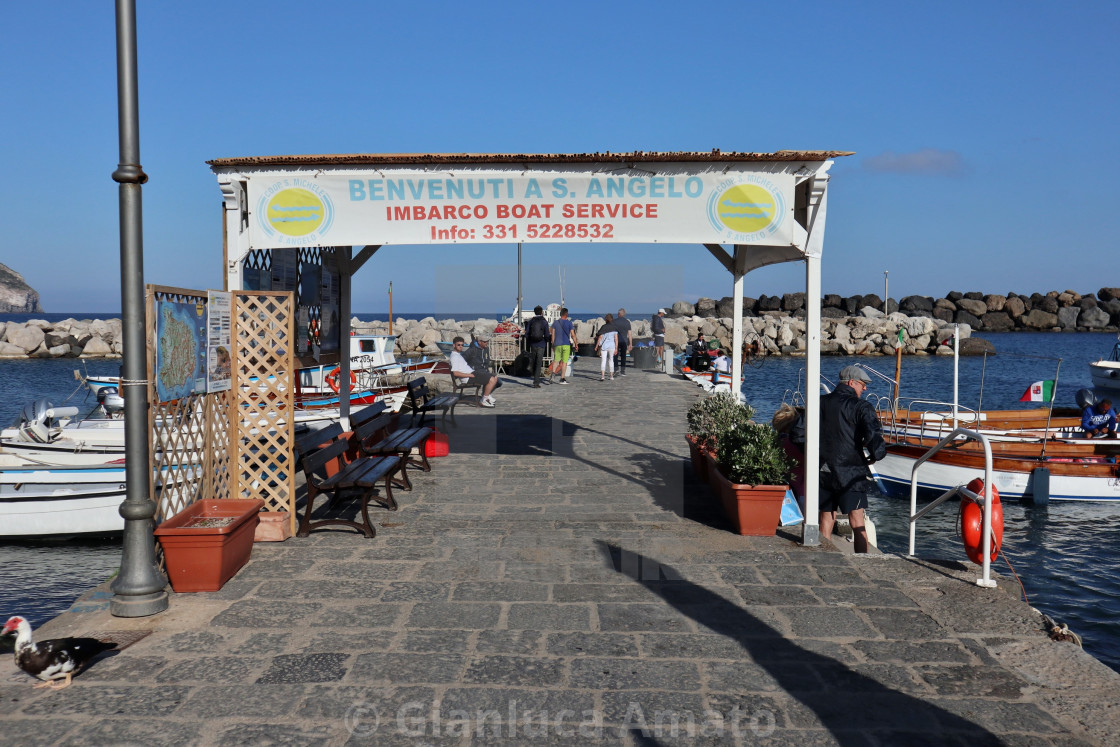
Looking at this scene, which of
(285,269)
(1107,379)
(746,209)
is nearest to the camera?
(746,209)

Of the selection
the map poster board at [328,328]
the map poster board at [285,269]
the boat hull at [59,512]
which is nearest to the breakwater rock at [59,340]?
the boat hull at [59,512]

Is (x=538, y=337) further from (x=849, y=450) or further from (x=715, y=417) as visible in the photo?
(x=849, y=450)

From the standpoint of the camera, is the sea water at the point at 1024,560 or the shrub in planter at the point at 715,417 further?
the sea water at the point at 1024,560

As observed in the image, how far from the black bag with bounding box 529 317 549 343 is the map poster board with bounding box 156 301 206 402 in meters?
13.7

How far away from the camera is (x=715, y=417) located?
7887 mm

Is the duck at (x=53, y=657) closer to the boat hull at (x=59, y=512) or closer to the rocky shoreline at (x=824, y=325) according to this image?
the boat hull at (x=59, y=512)

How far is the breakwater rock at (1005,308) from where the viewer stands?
268 ft

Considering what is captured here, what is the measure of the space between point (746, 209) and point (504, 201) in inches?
79.5

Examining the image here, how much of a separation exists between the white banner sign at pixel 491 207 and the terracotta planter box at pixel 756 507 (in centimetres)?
205

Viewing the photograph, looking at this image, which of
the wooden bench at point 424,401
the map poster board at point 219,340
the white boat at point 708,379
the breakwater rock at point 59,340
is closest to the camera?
the map poster board at point 219,340

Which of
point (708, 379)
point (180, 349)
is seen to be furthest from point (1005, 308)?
point (180, 349)

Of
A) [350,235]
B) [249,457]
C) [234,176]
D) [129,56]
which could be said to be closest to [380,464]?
[249,457]

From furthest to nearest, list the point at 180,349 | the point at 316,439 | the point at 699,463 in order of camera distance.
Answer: the point at 699,463 → the point at 316,439 → the point at 180,349

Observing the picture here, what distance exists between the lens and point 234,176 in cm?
654
